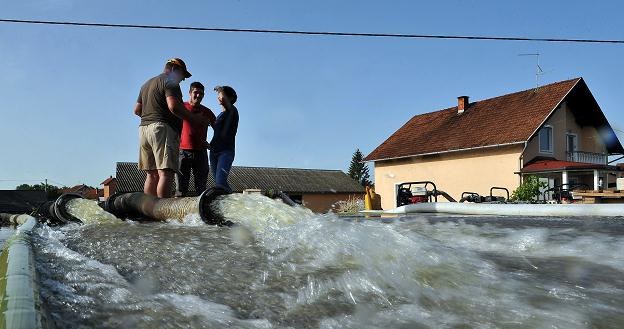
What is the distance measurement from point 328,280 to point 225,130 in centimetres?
405

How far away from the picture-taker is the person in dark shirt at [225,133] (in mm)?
5562

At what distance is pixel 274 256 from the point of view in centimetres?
219

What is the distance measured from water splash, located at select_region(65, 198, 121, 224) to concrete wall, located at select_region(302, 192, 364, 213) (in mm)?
31568

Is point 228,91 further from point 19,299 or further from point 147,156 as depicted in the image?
point 19,299

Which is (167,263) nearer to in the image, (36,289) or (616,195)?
(36,289)

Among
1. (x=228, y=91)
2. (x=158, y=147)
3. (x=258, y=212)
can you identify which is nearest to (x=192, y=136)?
(x=228, y=91)

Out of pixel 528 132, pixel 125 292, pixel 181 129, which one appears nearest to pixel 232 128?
pixel 181 129

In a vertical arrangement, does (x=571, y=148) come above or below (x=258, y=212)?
above

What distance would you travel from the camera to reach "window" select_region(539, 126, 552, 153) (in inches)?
906

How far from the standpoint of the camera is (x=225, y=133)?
5.61m

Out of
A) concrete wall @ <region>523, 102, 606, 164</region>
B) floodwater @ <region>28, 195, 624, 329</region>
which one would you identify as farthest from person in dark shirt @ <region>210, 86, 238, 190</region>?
concrete wall @ <region>523, 102, 606, 164</region>

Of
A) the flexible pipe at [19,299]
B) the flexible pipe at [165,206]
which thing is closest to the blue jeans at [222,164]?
the flexible pipe at [165,206]

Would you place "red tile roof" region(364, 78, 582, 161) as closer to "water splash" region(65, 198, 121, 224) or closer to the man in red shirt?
the man in red shirt

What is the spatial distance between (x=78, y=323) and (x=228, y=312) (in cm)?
36
